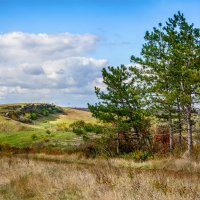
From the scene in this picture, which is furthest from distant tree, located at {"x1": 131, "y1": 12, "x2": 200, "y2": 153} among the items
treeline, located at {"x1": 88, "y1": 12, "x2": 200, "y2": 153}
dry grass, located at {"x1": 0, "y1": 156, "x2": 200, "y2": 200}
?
dry grass, located at {"x1": 0, "y1": 156, "x2": 200, "y2": 200}

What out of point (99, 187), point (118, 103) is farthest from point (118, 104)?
point (99, 187)

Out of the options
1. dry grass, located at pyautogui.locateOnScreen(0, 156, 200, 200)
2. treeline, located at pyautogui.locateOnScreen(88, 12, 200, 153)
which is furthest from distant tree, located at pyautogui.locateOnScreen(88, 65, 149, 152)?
dry grass, located at pyautogui.locateOnScreen(0, 156, 200, 200)

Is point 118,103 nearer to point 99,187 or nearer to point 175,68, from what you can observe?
point 175,68

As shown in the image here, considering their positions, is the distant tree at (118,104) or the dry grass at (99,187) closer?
the dry grass at (99,187)

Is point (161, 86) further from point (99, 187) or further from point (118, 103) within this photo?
point (99, 187)

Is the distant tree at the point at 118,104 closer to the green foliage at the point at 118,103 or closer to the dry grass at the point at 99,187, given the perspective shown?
the green foliage at the point at 118,103

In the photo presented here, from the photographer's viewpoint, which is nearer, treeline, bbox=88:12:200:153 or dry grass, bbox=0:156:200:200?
dry grass, bbox=0:156:200:200

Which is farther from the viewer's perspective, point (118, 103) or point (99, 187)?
point (118, 103)

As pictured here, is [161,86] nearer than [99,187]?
No

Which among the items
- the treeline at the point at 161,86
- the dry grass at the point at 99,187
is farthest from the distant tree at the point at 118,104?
the dry grass at the point at 99,187

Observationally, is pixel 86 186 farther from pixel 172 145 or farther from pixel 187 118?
pixel 172 145

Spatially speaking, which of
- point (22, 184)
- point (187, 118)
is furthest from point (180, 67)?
point (22, 184)

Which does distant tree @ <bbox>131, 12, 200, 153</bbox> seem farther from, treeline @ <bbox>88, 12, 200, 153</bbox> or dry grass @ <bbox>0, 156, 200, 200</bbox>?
dry grass @ <bbox>0, 156, 200, 200</bbox>

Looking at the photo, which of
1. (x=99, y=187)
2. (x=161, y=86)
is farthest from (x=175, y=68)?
(x=99, y=187)
